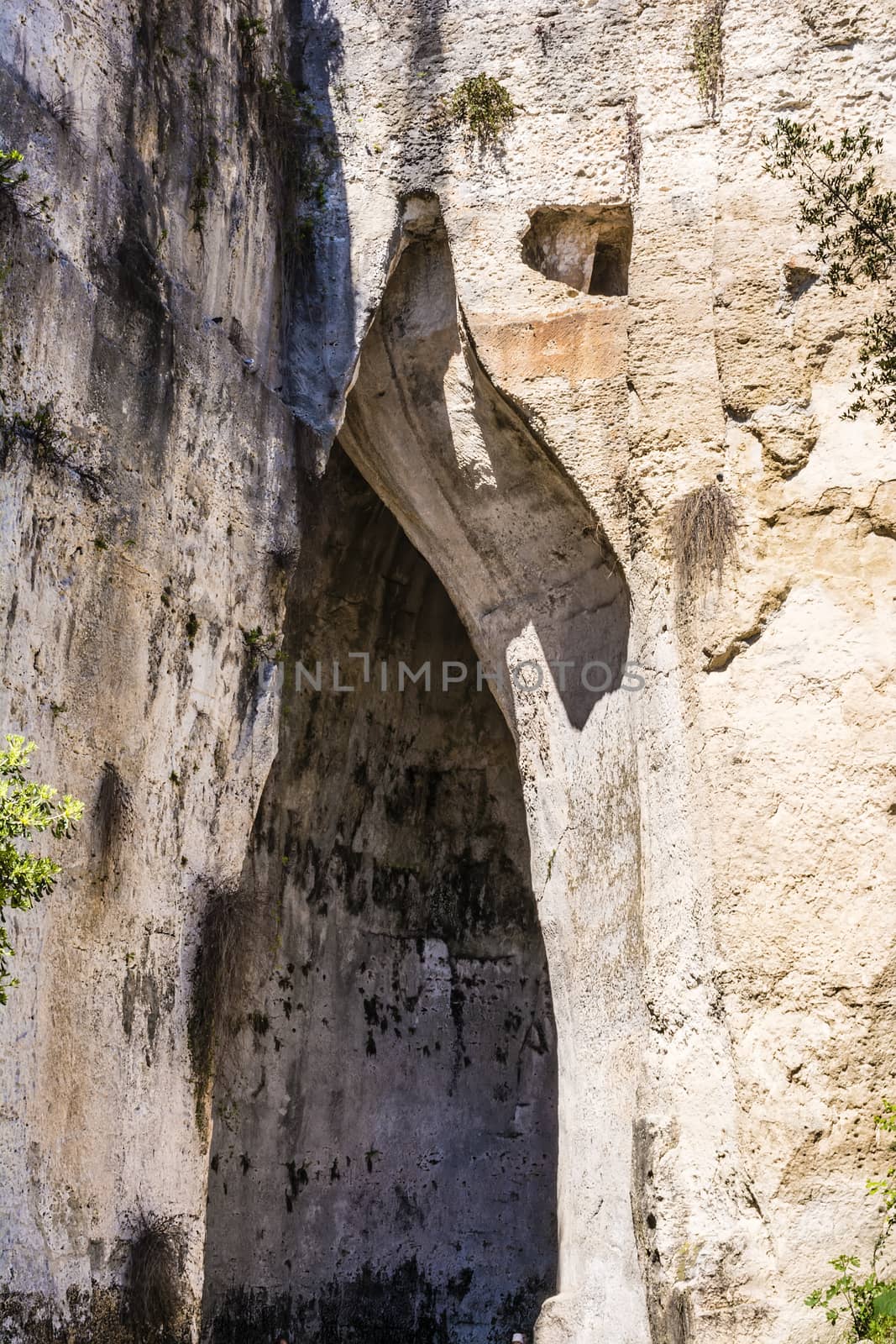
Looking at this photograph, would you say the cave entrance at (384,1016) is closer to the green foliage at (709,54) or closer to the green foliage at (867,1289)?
the green foliage at (709,54)

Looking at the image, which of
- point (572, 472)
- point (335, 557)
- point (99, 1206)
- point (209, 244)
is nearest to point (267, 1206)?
point (99, 1206)

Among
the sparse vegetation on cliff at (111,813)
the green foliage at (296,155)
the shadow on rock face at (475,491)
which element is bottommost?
the sparse vegetation on cliff at (111,813)

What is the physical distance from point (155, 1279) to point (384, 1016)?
3.91 m

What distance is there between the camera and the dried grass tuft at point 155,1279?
6.71 meters

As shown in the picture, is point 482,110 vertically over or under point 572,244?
over

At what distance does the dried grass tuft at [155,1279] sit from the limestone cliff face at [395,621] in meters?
0.09

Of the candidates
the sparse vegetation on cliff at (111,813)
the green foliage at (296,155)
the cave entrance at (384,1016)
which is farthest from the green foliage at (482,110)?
the sparse vegetation on cliff at (111,813)

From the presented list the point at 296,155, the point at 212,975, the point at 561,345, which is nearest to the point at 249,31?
the point at 296,155

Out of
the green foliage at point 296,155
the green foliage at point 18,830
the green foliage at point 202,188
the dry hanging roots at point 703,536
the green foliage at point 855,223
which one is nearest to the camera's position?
the green foliage at point 18,830

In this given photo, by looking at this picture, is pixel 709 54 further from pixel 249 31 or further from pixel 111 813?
pixel 111 813

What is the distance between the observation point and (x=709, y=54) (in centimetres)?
818

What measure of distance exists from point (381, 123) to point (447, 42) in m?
0.57

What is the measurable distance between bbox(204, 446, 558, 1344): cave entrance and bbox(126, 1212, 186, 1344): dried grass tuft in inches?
92.2

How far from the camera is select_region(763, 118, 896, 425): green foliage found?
6906mm
